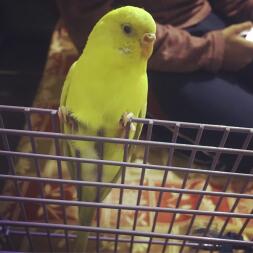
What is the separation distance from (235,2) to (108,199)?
2.06 feet

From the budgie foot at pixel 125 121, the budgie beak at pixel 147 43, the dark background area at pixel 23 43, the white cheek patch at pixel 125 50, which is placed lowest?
the dark background area at pixel 23 43

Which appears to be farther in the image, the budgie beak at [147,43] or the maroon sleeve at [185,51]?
the maroon sleeve at [185,51]

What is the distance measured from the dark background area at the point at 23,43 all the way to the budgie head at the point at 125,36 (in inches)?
24.7

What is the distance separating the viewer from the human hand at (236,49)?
2.89 feet

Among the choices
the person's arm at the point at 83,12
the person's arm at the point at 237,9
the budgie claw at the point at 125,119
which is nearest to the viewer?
the budgie claw at the point at 125,119

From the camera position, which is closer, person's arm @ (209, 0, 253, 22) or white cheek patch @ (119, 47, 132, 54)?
white cheek patch @ (119, 47, 132, 54)

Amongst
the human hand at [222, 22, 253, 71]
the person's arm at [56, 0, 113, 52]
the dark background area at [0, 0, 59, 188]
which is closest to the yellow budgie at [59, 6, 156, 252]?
the person's arm at [56, 0, 113, 52]

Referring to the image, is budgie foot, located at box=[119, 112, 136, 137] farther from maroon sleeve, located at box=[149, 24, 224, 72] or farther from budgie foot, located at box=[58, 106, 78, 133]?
maroon sleeve, located at box=[149, 24, 224, 72]

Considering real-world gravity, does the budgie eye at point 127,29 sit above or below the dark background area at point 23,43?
above

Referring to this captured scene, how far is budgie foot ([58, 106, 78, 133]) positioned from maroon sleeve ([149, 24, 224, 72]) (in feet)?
Answer: 1.23

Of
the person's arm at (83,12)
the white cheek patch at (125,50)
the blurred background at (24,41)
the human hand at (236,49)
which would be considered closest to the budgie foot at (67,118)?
the white cheek patch at (125,50)

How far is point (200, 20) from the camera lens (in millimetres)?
969

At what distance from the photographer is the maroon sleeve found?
834 mm

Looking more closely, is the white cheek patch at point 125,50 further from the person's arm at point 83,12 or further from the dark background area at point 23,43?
the dark background area at point 23,43
